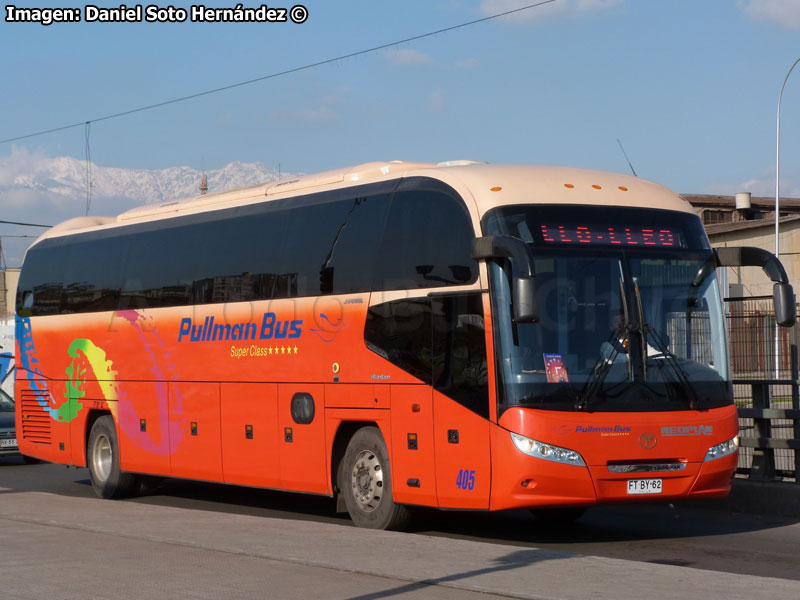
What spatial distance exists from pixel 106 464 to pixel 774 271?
10662 mm

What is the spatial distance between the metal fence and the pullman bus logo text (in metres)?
5.12

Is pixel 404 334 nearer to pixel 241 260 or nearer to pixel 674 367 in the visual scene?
pixel 674 367

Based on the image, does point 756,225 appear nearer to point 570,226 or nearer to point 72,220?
point 72,220

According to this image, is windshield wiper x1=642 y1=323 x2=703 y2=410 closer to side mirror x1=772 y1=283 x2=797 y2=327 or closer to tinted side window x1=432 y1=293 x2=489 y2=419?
side mirror x1=772 y1=283 x2=797 y2=327

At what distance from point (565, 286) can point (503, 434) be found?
149 centimetres

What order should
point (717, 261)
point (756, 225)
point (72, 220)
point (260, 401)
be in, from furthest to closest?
1. point (756, 225)
2. point (72, 220)
3. point (260, 401)
4. point (717, 261)

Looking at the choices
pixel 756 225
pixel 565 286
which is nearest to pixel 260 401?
pixel 565 286

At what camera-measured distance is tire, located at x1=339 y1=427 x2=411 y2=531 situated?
494 inches

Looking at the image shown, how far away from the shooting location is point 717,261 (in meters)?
12.2

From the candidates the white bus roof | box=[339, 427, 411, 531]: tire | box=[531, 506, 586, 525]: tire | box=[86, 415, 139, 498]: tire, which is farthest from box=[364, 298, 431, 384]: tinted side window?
box=[86, 415, 139, 498]: tire

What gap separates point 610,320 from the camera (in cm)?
1127

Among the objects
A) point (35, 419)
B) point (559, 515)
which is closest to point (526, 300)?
point (559, 515)

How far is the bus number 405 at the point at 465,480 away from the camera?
1145 cm

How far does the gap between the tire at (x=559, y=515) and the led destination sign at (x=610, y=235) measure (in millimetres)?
3301
